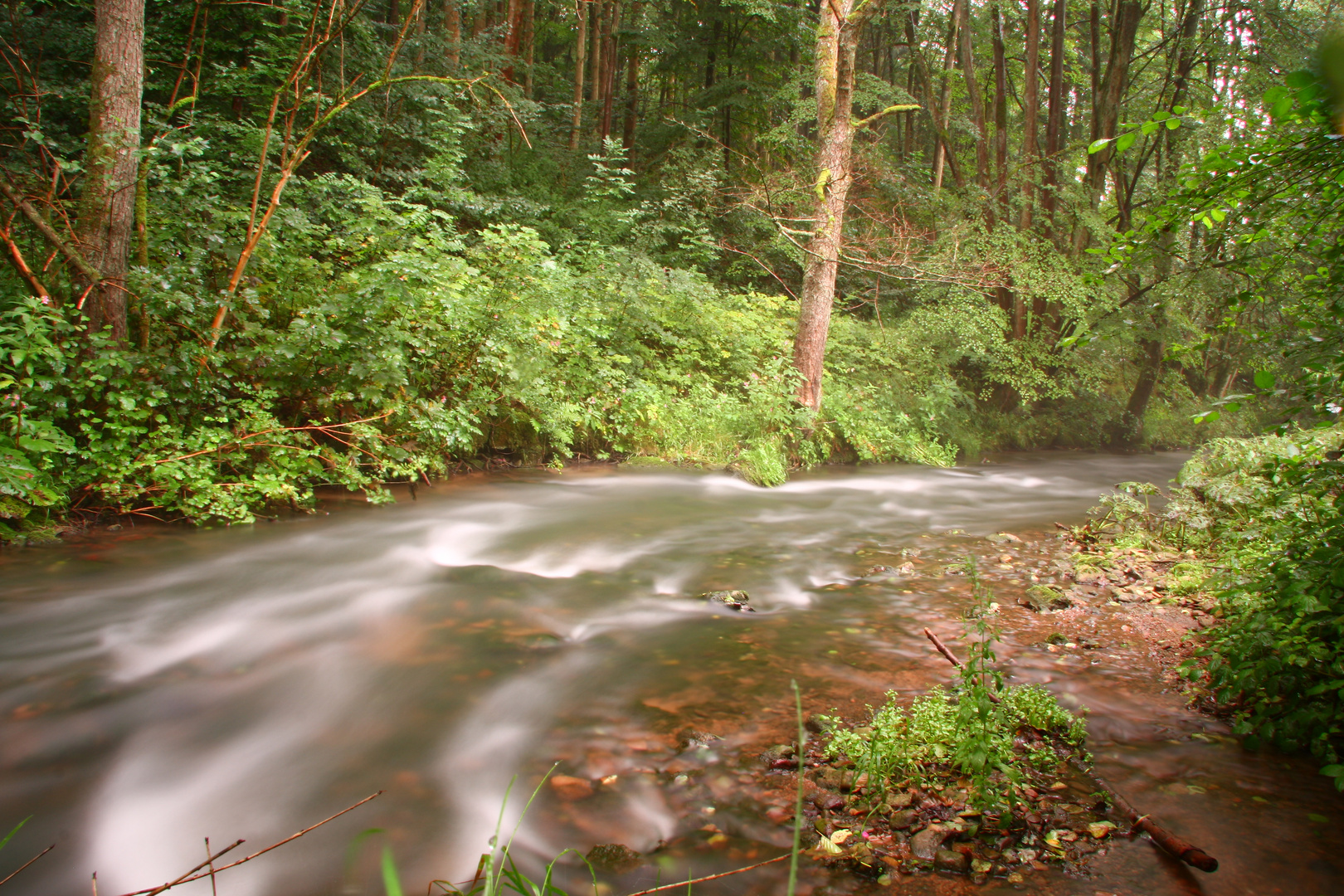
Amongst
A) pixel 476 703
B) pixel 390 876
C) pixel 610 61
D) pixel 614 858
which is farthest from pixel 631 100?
pixel 390 876

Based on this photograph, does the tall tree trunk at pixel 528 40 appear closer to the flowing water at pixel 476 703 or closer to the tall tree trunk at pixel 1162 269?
the tall tree trunk at pixel 1162 269

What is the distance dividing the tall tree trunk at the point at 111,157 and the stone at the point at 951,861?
6551 mm

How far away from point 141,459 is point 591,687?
415 centimetres

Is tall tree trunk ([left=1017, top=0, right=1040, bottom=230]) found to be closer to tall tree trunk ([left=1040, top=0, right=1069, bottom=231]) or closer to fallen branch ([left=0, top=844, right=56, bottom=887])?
tall tree trunk ([left=1040, top=0, right=1069, bottom=231])

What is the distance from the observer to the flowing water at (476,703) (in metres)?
2.84

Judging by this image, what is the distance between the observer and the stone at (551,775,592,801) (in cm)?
317

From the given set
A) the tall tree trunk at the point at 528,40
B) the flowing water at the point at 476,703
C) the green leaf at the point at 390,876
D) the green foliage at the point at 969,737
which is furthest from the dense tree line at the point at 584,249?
the green foliage at the point at 969,737

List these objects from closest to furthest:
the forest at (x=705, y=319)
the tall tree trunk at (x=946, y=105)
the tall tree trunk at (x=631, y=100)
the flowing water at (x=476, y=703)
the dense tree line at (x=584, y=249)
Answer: the flowing water at (x=476, y=703) < the forest at (x=705, y=319) < the dense tree line at (x=584, y=249) < the tall tree trunk at (x=946, y=105) < the tall tree trunk at (x=631, y=100)

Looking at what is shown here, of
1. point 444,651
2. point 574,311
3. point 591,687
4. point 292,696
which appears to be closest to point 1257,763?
point 591,687

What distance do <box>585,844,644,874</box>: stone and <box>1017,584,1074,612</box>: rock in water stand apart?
3719 mm

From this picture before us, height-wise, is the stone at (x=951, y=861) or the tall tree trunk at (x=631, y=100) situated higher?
the tall tree trunk at (x=631, y=100)

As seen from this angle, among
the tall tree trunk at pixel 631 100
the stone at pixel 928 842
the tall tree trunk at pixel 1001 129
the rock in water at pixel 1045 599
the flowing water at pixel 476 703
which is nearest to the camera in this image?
the stone at pixel 928 842

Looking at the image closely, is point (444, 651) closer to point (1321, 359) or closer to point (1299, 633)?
point (1299, 633)

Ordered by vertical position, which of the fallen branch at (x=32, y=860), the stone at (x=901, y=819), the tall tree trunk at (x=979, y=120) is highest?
the tall tree trunk at (x=979, y=120)
